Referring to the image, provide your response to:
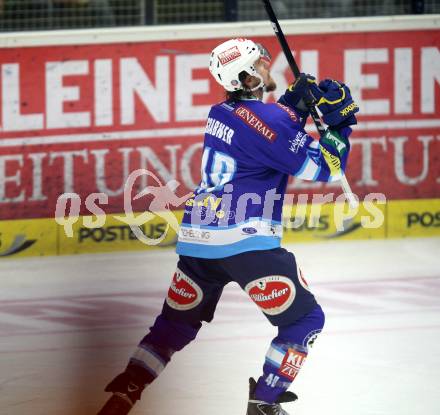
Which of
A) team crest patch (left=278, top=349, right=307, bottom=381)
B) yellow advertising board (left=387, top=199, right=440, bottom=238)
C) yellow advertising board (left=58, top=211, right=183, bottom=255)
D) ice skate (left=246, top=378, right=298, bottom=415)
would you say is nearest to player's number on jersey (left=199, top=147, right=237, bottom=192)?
team crest patch (left=278, top=349, right=307, bottom=381)

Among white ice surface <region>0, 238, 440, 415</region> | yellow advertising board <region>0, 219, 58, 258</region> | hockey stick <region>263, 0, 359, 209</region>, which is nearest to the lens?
hockey stick <region>263, 0, 359, 209</region>

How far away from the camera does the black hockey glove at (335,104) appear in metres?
5.15

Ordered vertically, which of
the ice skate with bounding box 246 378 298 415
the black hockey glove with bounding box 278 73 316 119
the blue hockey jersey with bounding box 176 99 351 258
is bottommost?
the ice skate with bounding box 246 378 298 415

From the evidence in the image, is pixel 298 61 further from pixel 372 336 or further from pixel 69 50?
pixel 372 336

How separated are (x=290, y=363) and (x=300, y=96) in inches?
41.0

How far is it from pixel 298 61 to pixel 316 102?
167 inches

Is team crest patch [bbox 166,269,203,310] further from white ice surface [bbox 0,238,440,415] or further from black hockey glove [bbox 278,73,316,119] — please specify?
black hockey glove [bbox 278,73,316,119]

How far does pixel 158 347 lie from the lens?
5242mm

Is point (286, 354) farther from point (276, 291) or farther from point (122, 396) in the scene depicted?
point (122, 396)

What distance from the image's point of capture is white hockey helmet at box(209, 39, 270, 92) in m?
5.14

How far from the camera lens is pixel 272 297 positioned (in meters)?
5.05

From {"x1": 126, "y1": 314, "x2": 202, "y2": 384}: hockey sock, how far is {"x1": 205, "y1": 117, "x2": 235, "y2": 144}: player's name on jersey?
29.4 inches

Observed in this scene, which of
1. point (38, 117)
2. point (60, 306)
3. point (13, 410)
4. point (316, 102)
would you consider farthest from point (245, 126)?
point (38, 117)

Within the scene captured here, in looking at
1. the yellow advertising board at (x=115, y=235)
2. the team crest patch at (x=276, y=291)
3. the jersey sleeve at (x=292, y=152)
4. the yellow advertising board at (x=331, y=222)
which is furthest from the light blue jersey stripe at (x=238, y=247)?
the yellow advertising board at (x=331, y=222)
